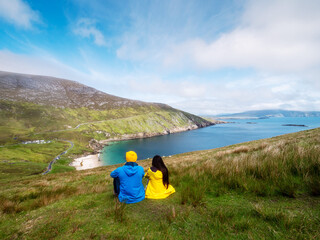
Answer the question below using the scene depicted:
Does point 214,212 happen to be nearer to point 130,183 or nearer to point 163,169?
point 163,169

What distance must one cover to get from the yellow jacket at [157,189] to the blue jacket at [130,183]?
0.33 m

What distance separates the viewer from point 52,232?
3.57 metres

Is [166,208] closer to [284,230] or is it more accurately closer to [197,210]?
[197,210]

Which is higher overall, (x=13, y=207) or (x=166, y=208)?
(x=166, y=208)

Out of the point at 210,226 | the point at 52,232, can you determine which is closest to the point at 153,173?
the point at 210,226

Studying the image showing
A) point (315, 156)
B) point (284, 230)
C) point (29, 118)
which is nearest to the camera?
point (284, 230)

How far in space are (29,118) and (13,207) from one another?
580ft

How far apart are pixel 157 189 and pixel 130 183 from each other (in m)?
1.13

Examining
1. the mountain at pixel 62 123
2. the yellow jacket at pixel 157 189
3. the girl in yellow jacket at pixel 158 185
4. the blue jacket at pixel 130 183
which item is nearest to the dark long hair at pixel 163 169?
the girl in yellow jacket at pixel 158 185

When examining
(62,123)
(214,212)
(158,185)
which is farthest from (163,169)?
(62,123)

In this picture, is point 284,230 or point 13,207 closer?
point 284,230

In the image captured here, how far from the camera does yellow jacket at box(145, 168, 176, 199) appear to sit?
5.53 meters

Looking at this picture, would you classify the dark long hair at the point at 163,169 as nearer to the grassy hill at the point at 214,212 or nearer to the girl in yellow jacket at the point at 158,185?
the girl in yellow jacket at the point at 158,185

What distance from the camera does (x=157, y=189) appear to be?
5.66m
